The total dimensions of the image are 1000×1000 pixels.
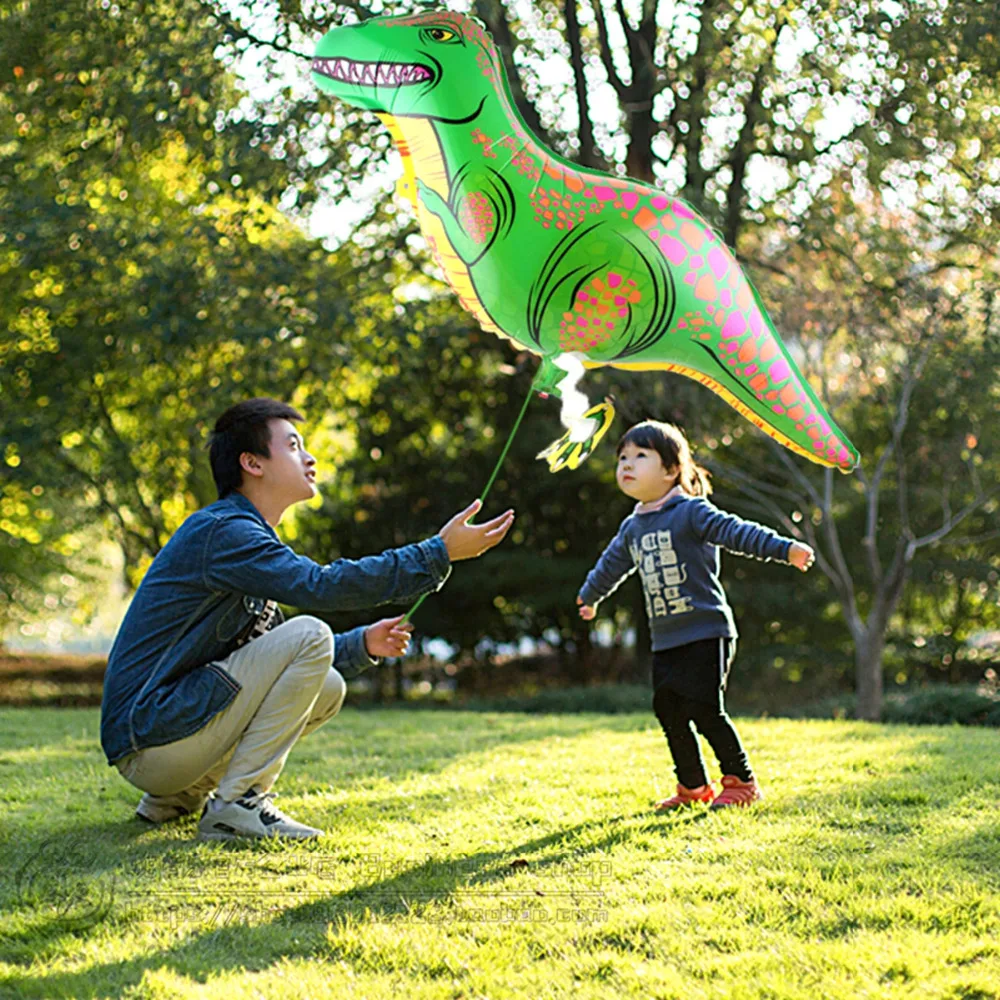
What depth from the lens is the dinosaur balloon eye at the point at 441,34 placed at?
12.4 ft

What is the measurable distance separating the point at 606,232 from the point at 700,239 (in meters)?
0.32

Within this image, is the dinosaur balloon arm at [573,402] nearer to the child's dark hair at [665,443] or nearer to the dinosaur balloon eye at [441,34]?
the child's dark hair at [665,443]

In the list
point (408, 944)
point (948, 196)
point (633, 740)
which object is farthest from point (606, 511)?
point (408, 944)

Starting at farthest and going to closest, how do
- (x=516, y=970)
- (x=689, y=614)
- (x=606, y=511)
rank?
(x=606, y=511) < (x=689, y=614) < (x=516, y=970)

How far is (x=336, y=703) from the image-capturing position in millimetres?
3949

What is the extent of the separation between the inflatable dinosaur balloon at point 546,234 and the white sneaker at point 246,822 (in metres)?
1.68

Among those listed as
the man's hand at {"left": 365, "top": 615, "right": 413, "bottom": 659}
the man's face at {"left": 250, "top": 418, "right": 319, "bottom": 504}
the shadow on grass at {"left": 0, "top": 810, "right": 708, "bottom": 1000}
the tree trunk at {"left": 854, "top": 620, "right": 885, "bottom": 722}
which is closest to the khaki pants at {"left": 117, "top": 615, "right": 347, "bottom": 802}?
the man's hand at {"left": 365, "top": 615, "right": 413, "bottom": 659}

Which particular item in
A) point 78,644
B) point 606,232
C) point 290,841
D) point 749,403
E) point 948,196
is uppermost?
point 948,196

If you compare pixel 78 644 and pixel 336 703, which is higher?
pixel 336 703

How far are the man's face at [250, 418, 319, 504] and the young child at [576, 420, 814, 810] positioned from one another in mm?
1271

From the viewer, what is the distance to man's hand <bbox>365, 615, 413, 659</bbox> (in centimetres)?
351

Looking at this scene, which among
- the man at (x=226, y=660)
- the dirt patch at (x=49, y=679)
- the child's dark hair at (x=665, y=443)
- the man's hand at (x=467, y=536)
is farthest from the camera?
the dirt patch at (x=49, y=679)

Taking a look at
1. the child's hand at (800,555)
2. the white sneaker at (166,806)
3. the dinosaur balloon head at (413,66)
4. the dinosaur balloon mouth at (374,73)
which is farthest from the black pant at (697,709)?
the dinosaur balloon mouth at (374,73)

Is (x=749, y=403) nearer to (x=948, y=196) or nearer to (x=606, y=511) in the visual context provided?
(x=948, y=196)
